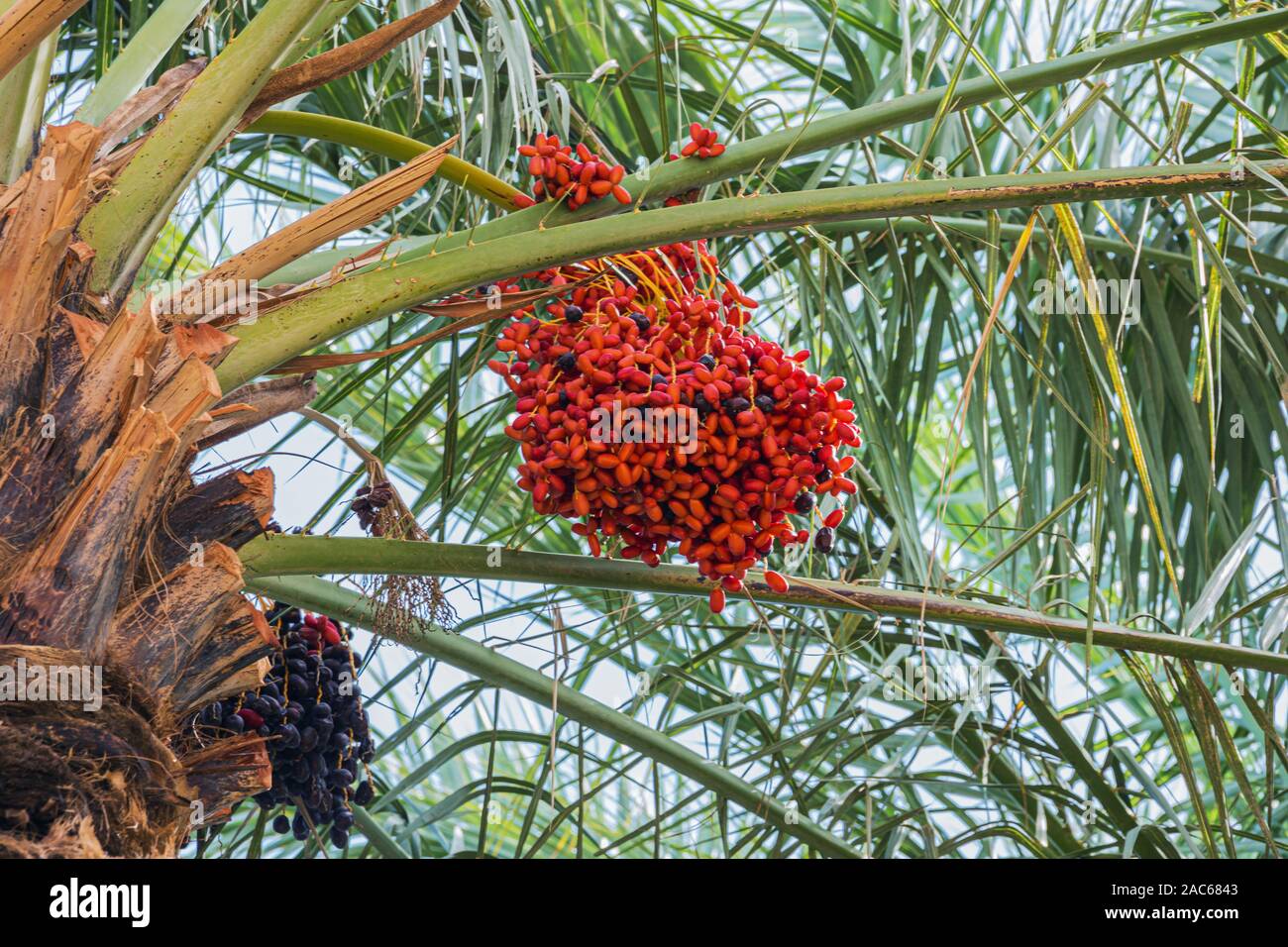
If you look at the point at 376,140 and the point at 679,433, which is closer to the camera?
the point at 679,433

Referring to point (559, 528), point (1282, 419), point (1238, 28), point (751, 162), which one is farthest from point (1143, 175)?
point (559, 528)

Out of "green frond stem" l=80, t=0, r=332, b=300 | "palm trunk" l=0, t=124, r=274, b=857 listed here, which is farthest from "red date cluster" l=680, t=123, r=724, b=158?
"palm trunk" l=0, t=124, r=274, b=857

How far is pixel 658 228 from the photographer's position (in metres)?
1.08

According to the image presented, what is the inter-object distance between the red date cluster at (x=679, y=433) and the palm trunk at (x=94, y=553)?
1.02 ft

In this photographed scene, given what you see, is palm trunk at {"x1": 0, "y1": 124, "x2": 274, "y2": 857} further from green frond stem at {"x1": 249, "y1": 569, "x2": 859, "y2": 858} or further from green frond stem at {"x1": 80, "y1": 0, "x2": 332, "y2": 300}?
green frond stem at {"x1": 249, "y1": 569, "x2": 859, "y2": 858}

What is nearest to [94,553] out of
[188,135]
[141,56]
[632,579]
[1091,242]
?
[188,135]

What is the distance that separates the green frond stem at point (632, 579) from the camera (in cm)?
121

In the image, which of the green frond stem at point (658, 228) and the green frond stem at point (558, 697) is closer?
the green frond stem at point (658, 228)

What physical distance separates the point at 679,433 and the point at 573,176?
28 cm

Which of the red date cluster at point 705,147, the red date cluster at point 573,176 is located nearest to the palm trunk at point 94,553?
the red date cluster at point 573,176

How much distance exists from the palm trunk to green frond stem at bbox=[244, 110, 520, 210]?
0.86 ft

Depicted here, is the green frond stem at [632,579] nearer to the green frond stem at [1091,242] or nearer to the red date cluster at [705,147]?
the red date cluster at [705,147]

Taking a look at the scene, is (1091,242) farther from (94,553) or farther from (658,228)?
(94,553)

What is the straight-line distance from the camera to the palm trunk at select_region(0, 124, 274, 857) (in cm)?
103
